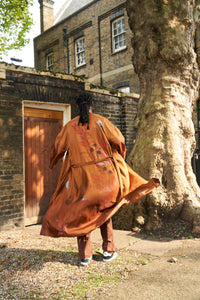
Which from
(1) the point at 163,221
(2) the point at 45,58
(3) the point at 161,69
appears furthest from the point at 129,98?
(2) the point at 45,58

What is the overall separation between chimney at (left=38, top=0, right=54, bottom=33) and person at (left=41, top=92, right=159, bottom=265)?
20.5m

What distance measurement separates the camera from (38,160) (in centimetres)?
679

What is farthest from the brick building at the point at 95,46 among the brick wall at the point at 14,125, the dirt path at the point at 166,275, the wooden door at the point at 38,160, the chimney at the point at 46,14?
the dirt path at the point at 166,275

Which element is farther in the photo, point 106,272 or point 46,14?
point 46,14

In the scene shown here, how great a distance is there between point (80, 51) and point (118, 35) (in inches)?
128

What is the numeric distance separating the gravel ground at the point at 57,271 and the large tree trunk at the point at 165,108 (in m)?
1.47

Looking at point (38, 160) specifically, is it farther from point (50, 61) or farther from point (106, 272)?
point (50, 61)

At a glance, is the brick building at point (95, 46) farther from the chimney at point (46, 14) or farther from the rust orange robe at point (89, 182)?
the rust orange robe at point (89, 182)

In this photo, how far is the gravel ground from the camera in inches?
115

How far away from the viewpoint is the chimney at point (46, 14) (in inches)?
868

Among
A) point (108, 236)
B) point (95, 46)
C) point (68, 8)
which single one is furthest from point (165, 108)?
point (68, 8)

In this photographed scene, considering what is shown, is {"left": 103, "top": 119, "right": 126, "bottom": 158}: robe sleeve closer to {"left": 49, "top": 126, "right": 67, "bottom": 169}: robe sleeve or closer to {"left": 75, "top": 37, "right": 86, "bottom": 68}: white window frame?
{"left": 49, "top": 126, "right": 67, "bottom": 169}: robe sleeve

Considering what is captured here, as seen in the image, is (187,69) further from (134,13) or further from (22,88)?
(22,88)

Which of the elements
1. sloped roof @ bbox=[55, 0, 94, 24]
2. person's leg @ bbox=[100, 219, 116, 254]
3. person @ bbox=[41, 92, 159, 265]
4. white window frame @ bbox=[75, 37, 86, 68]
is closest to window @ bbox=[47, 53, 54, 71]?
white window frame @ bbox=[75, 37, 86, 68]
